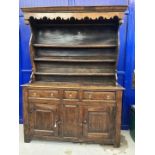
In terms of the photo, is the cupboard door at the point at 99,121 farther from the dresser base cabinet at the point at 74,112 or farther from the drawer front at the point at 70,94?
the drawer front at the point at 70,94

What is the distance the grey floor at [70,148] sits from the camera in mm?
2492

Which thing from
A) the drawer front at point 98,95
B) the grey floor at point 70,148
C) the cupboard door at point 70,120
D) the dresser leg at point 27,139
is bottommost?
the grey floor at point 70,148

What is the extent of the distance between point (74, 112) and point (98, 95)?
42cm

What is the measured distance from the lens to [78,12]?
2.52m

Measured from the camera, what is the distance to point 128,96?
314 cm

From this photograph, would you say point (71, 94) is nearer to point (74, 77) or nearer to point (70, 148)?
point (74, 77)

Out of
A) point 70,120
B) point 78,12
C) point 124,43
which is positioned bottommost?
point 70,120

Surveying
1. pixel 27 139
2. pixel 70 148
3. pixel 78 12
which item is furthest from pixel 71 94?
pixel 78 12

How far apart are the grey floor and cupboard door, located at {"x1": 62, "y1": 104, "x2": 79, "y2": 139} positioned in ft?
0.57

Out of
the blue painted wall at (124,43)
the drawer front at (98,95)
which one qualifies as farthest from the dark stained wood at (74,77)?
the blue painted wall at (124,43)

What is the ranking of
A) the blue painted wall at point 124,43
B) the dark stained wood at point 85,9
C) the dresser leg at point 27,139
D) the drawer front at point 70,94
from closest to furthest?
the dark stained wood at point 85,9 < the drawer front at point 70,94 < the dresser leg at point 27,139 < the blue painted wall at point 124,43

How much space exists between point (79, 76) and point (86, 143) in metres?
1.04
